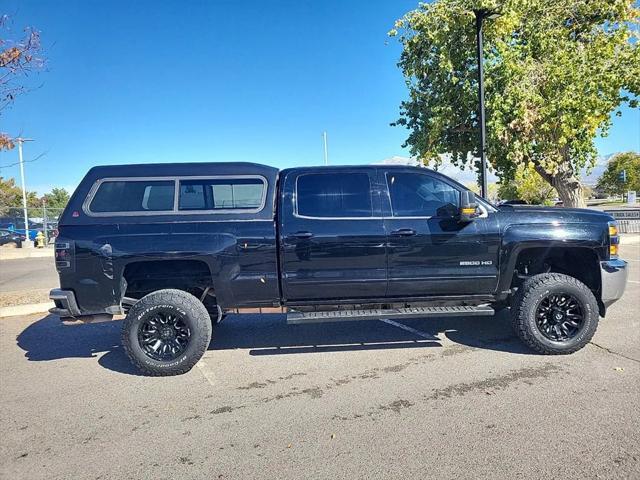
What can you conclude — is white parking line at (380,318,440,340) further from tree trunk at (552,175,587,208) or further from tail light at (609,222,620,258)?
tree trunk at (552,175,587,208)

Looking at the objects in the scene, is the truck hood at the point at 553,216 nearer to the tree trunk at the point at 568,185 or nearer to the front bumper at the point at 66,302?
the front bumper at the point at 66,302

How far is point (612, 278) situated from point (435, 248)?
1915 millimetres

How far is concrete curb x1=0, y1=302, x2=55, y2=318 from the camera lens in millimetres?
6910

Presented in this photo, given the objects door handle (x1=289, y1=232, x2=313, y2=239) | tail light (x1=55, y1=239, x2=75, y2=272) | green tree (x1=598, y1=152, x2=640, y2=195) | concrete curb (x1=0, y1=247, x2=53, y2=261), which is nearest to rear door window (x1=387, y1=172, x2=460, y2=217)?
door handle (x1=289, y1=232, x2=313, y2=239)

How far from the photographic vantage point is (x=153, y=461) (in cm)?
285

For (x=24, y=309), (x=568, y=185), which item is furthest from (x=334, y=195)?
(x=568, y=185)

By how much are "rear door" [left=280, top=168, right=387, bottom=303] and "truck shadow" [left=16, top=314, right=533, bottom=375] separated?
0.87 m

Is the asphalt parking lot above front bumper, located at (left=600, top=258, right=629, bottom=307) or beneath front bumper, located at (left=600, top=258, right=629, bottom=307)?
beneath

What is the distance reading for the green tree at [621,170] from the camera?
55406 millimetres

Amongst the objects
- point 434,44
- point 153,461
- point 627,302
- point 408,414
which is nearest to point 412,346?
point 408,414

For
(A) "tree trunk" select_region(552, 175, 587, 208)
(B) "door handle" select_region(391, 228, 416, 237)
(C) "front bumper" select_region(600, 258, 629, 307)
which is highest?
(A) "tree trunk" select_region(552, 175, 587, 208)

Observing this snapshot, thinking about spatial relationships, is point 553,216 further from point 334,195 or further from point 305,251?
point 305,251

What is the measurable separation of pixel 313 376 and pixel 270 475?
155 centimetres

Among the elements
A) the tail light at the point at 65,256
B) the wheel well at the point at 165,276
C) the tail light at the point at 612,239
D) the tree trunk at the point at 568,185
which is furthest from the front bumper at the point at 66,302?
the tree trunk at the point at 568,185
